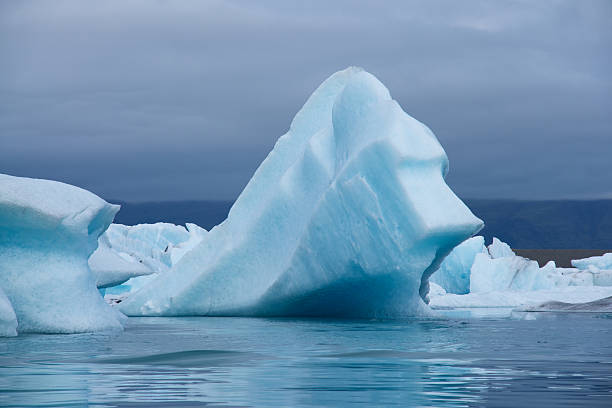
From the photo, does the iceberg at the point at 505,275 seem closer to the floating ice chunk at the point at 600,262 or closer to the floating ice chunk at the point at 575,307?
the floating ice chunk at the point at 575,307

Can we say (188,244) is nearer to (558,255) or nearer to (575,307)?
(575,307)

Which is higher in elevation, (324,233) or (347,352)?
(324,233)

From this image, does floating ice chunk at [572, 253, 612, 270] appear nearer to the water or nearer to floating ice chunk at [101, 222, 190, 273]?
floating ice chunk at [101, 222, 190, 273]

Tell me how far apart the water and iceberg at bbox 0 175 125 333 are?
610 millimetres

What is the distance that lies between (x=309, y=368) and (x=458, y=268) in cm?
2063

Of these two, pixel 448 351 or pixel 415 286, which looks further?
pixel 415 286

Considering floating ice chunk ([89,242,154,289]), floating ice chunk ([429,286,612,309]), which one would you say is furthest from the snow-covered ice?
floating ice chunk ([429,286,612,309])

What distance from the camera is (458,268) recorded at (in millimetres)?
25828

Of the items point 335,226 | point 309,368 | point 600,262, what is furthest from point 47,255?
point 600,262

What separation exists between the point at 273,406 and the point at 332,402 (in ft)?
0.98

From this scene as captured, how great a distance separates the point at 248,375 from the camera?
205 inches

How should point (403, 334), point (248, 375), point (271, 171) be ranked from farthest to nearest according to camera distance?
point (271, 171) → point (403, 334) → point (248, 375)

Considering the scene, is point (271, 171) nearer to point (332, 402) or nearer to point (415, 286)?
point (415, 286)

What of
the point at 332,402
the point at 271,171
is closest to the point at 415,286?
the point at 271,171
